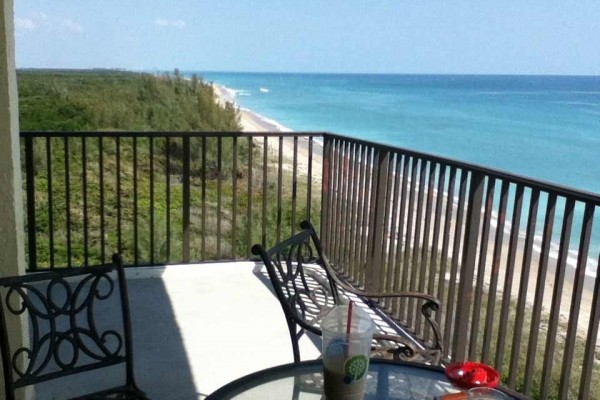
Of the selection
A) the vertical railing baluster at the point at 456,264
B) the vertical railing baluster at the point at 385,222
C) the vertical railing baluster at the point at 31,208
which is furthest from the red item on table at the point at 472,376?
the vertical railing baluster at the point at 31,208

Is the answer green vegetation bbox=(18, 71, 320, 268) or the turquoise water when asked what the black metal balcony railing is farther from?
the turquoise water

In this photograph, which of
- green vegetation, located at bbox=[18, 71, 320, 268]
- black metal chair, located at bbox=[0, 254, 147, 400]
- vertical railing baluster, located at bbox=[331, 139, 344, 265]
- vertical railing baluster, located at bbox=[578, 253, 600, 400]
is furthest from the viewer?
green vegetation, located at bbox=[18, 71, 320, 268]

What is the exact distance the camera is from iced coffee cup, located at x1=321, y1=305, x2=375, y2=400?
1.21 m

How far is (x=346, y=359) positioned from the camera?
1.21m

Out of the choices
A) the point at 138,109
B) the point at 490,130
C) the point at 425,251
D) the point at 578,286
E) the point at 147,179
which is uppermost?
the point at 578,286

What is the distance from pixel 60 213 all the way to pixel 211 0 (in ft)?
125

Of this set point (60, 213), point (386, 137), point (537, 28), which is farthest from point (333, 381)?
point (537, 28)

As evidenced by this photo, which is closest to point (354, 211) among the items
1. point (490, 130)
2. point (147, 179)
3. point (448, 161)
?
point (448, 161)

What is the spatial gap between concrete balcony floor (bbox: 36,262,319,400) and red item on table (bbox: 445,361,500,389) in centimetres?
156

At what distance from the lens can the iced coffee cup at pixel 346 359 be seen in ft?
3.96

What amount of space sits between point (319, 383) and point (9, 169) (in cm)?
138

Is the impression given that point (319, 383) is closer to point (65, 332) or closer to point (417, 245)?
point (65, 332)

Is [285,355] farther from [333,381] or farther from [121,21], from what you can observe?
[121,21]

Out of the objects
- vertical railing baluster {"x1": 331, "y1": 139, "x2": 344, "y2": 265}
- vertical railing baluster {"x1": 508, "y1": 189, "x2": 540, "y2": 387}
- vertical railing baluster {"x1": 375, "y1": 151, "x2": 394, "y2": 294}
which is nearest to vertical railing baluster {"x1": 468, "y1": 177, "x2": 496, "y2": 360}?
vertical railing baluster {"x1": 508, "y1": 189, "x2": 540, "y2": 387}
